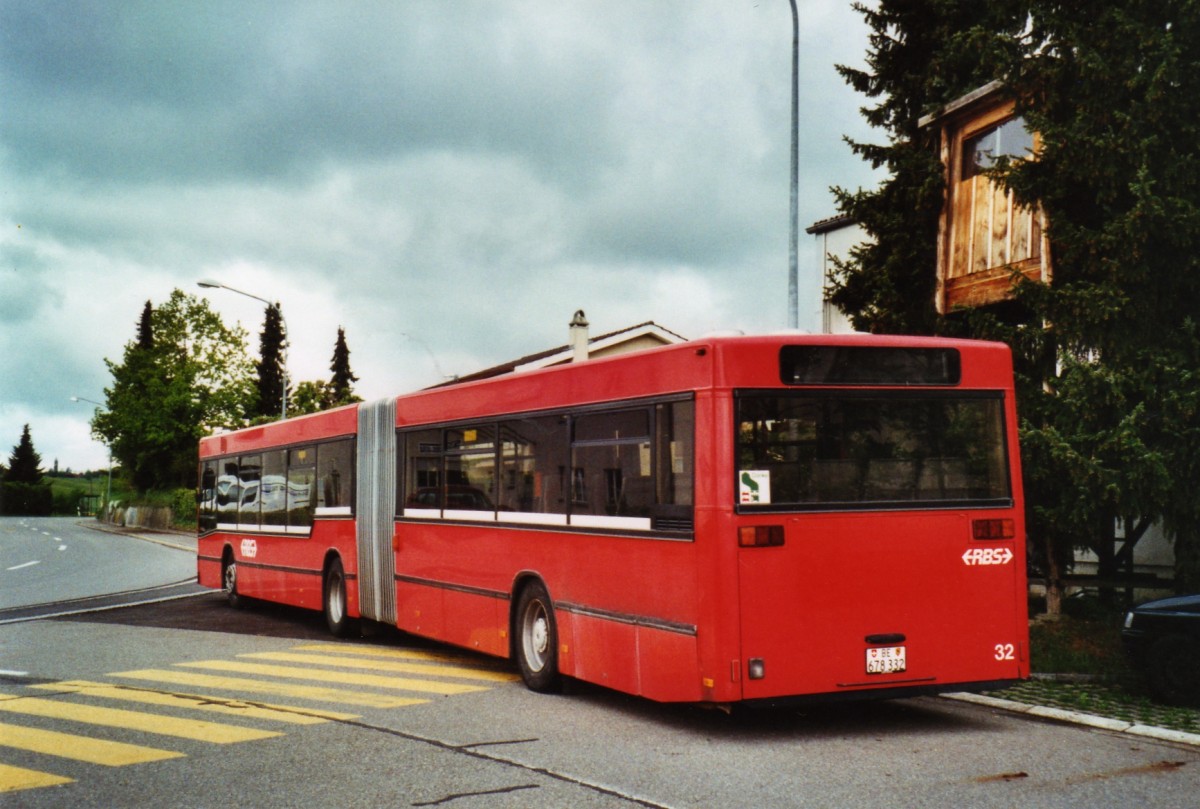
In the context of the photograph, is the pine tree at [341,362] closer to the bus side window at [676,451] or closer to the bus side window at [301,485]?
the bus side window at [301,485]

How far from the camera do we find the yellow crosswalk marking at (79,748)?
25.3 ft

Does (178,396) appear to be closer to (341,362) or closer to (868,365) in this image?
(341,362)

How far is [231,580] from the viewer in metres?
20.3

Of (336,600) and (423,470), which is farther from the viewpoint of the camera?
(336,600)

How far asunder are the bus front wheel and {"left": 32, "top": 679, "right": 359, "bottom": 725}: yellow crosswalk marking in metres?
4.42

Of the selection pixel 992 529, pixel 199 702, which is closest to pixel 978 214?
pixel 992 529

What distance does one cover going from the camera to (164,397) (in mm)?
75000

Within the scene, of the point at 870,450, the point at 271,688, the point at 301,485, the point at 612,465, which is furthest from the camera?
the point at 301,485

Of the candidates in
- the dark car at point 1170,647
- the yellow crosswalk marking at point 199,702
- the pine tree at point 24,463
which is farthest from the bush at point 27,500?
the dark car at point 1170,647

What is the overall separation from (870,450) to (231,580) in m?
14.5

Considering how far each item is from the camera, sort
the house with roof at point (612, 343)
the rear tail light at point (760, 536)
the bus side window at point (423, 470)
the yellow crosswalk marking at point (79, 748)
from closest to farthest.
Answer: the yellow crosswalk marking at point (79, 748) < the rear tail light at point (760, 536) < the bus side window at point (423, 470) < the house with roof at point (612, 343)

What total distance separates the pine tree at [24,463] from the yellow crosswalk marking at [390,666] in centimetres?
14855

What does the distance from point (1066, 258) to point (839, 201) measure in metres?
6.41

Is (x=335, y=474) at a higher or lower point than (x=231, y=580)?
higher
